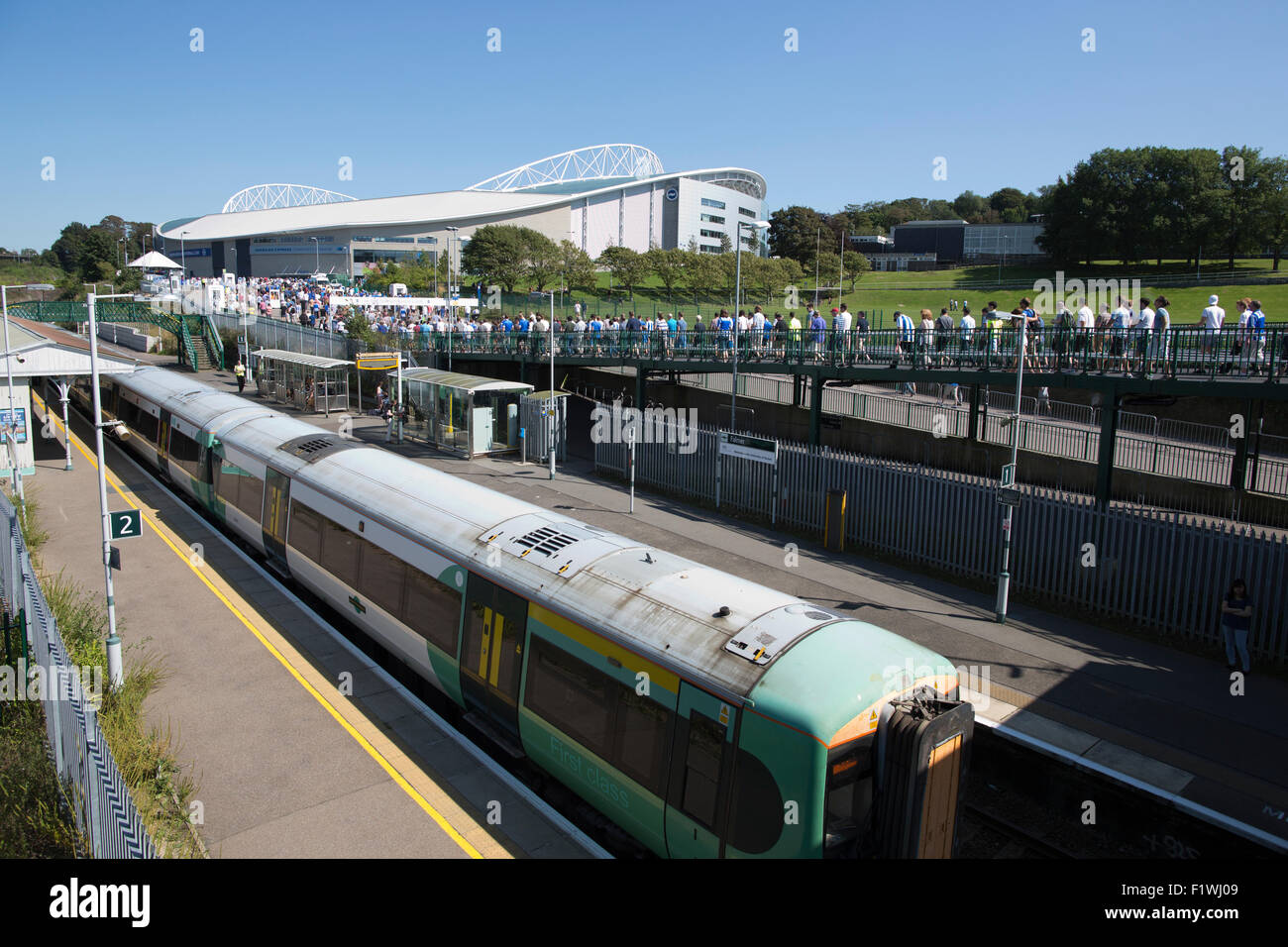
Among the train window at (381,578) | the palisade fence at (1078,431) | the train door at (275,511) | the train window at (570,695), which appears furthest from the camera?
the palisade fence at (1078,431)

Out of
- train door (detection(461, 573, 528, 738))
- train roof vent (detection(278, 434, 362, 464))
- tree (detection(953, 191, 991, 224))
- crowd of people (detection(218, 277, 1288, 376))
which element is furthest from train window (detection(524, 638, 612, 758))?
tree (detection(953, 191, 991, 224))

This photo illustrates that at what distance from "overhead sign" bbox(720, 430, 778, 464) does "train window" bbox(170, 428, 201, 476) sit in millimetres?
12701

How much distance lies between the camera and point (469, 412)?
94.4 feet

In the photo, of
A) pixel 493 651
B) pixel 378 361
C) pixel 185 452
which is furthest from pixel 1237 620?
pixel 378 361

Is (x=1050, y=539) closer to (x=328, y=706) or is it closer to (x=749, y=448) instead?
(x=749, y=448)

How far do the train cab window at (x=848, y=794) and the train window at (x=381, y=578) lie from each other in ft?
22.0

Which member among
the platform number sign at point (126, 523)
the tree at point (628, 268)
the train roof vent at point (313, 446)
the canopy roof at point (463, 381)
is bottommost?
the platform number sign at point (126, 523)

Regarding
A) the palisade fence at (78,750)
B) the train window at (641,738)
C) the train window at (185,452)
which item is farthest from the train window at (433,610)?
the train window at (185,452)

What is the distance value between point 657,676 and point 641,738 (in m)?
0.60

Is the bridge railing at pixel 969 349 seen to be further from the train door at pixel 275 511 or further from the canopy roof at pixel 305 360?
the train door at pixel 275 511

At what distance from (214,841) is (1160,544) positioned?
15.0 metres

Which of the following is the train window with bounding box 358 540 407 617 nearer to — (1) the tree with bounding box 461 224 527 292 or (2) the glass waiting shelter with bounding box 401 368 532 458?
(2) the glass waiting shelter with bounding box 401 368 532 458

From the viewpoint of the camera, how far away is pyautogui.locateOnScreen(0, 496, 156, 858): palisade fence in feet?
18.7

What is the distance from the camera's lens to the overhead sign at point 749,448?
21.7 meters
